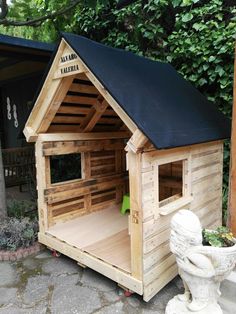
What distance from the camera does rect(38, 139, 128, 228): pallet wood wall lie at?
3906 mm

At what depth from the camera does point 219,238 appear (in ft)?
8.41

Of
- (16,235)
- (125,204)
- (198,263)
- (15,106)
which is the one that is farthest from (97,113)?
(15,106)

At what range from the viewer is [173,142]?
8.26 ft

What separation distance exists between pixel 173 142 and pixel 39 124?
191 cm

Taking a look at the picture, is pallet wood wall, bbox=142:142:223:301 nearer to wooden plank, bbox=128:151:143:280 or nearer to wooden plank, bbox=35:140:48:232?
wooden plank, bbox=128:151:143:280

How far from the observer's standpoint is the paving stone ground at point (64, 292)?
274cm

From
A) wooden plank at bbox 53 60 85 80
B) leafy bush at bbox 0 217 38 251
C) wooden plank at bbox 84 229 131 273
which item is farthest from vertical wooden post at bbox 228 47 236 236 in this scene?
leafy bush at bbox 0 217 38 251

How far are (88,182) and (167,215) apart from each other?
1.86 m

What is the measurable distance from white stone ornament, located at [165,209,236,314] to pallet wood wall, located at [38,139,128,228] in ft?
6.80

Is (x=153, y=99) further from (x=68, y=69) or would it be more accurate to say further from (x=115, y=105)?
(x=68, y=69)

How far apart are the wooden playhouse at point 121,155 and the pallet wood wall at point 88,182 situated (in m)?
0.02

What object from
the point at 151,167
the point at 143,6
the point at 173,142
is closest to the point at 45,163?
the point at 151,167

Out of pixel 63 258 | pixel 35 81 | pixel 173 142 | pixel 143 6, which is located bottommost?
pixel 63 258

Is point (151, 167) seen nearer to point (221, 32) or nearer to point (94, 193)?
point (94, 193)
